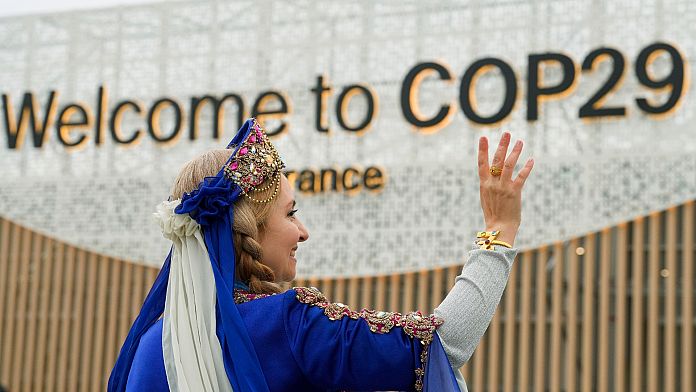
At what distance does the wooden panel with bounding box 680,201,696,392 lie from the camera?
547 centimetres

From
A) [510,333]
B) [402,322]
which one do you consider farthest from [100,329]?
[402,322]

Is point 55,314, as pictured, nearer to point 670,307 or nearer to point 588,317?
point 588,317

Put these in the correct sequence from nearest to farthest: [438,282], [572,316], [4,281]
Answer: [572,316]
[438,282]
[4,281]

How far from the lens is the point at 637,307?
5645mm

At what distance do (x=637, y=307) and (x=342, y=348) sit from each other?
4.56 metres

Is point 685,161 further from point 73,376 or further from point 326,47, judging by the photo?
point 73,376

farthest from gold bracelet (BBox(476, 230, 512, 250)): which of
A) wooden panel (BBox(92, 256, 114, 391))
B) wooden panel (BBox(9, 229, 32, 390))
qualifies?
wooden panel (BBox(9, 229, 32, 390))

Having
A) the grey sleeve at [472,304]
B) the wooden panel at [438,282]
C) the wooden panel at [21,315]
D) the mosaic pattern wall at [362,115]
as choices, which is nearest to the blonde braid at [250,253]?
the grey sleeve at [472,304]

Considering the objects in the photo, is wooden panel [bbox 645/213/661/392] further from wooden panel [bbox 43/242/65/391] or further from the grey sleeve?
the grey sleeve

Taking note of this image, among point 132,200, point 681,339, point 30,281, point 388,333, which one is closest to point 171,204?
point 388,333

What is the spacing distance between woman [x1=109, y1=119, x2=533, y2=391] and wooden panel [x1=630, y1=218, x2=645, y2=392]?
4.37m

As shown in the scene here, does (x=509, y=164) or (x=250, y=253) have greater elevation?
(x=509, y=164)

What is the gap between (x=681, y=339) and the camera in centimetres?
561

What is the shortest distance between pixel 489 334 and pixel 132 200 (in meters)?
2.61
